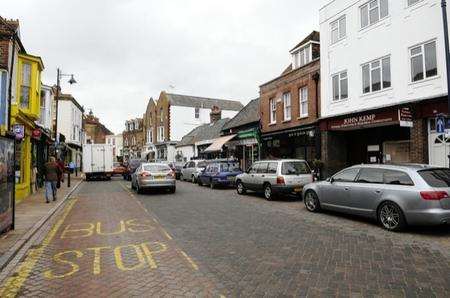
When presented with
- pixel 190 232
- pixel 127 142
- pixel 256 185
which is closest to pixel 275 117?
pixel 256 185

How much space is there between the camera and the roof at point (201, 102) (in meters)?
55.8

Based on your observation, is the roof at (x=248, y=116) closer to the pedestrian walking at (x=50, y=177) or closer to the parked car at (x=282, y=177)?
the parked car at (x=282, y=177)

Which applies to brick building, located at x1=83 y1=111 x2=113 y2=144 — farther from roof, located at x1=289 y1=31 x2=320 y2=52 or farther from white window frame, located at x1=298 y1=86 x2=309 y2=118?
white window frame, located at x1=298 y1=86 x2=309 y2=118

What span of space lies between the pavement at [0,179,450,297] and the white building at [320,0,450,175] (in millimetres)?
6695

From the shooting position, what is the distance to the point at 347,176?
11.2 metres

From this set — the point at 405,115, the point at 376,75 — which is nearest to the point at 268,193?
the point at 405,115

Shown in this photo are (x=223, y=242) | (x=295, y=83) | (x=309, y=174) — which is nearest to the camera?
(x=223, y=242)

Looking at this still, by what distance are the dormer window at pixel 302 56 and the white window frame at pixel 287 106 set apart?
202 centimetres

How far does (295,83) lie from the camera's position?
2438 cm

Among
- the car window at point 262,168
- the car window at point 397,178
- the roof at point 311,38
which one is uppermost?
the roof at point 311,38

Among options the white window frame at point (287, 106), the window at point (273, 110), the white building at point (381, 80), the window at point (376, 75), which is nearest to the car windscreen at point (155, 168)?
the white building at point (381, 80)

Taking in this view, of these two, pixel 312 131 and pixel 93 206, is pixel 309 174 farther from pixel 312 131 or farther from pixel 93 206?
pixel 93 206

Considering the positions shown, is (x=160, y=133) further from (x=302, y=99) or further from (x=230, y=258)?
(x=230, y=258)

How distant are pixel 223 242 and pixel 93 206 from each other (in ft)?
27.4
